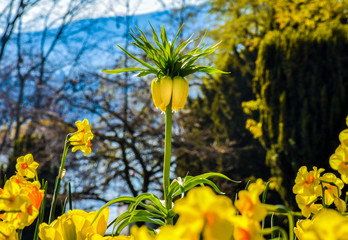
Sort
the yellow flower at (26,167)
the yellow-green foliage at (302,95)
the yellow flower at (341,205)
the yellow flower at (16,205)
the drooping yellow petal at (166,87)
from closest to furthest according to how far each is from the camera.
A: the yellow flower at (16,205) → the yellow flower at (341,205) → the yellow flower at (26,167) → the drooping yellow petal at (166,87) → the yellow-green foliage at (302,95)

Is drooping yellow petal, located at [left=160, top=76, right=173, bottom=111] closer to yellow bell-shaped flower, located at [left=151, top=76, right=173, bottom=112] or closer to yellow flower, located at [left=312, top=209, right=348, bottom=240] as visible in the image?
yellow bell-shaped flower, located at [left=151, top=76, right=173, bottom=112]

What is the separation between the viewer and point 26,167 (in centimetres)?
63

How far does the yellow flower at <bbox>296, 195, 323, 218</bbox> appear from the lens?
57 centimetres

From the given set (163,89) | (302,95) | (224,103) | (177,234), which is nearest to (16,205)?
(177,234)

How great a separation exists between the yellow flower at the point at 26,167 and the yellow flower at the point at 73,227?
220 millimetres

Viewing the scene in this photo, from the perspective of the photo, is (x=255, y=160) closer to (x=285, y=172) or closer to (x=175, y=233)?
(x=285, y=172)

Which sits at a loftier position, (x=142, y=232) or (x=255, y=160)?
(x=142, y=232)

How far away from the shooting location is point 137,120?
565 centimetres

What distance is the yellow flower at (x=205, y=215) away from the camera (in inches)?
7.0

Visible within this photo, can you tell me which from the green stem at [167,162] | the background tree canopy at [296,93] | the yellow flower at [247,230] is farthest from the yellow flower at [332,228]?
the background tree canopy at [296,93]

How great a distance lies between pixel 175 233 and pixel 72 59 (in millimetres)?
7857

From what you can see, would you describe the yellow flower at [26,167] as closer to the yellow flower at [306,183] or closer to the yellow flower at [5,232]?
the yellow flower at [5,232]

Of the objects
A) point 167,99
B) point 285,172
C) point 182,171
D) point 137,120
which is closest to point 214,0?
point 137,120

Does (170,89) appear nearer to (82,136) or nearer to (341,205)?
(82,136)
